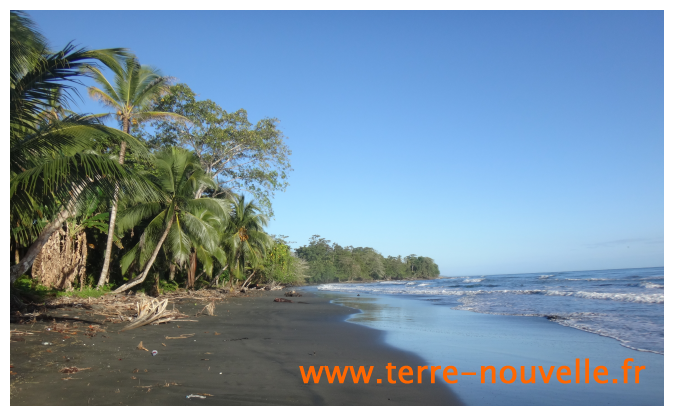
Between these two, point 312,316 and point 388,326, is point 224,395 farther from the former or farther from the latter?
point 312,316

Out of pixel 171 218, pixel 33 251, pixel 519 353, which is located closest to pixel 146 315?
pixel 33 251

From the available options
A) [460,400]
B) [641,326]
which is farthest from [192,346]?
[641,326]

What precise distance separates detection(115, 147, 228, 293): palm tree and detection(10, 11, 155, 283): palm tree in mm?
7393

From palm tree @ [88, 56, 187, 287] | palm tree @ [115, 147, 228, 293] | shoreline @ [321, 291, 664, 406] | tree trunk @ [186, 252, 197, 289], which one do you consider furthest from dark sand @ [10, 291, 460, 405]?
tree trunk @ [186, 252, 197, 289]

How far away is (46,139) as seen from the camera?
623cm

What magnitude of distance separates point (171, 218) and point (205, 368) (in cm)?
998

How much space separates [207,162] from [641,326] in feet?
61.1

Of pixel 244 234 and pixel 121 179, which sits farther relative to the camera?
pixel 244 234

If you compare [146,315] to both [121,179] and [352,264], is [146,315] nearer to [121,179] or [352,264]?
[121,179]

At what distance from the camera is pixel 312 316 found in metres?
12.5

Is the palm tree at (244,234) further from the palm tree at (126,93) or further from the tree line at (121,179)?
the palm tree at (126,93)

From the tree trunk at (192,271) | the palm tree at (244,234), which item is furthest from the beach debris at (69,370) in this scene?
the palm tree at (244,234)

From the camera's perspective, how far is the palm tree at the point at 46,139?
562cm

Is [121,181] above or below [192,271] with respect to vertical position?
above
